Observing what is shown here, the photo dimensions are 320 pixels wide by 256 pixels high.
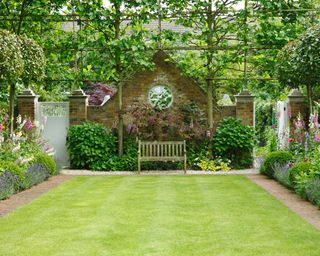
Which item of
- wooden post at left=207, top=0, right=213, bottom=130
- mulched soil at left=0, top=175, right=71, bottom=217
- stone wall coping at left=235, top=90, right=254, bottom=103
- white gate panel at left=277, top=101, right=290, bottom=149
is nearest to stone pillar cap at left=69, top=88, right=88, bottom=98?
wooden post at left=207, top=0, right=213, bottom=130

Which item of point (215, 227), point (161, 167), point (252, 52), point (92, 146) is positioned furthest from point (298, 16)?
point (215, 227)

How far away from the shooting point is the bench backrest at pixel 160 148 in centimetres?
1577

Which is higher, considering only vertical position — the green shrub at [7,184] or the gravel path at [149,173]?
the green shrub at [7,184]

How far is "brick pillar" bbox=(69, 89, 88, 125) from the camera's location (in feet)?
55.4

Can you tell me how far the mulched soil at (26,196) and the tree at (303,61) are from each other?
5204 millimetres

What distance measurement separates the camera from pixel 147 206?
959 centimetres

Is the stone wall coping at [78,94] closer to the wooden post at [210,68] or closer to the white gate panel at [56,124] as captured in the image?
the white gate panel at [56,124]

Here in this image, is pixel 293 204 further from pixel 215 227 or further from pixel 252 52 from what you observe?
pixel 252 52

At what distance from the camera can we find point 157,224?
7996mm

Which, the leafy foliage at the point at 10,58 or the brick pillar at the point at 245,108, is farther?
the brick pillar at the point at 245,108

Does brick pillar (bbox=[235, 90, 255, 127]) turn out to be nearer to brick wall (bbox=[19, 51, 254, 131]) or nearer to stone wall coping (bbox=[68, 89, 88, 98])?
brick wall (bbox=[19, 51, 254, 131])

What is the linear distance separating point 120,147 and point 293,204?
24.3 ft

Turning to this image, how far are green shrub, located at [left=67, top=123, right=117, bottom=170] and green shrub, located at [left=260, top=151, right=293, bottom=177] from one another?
13.7 feet

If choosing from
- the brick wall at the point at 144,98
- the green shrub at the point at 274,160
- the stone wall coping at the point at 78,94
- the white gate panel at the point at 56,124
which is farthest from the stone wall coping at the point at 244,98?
the white gate panel at the point at 56,124
